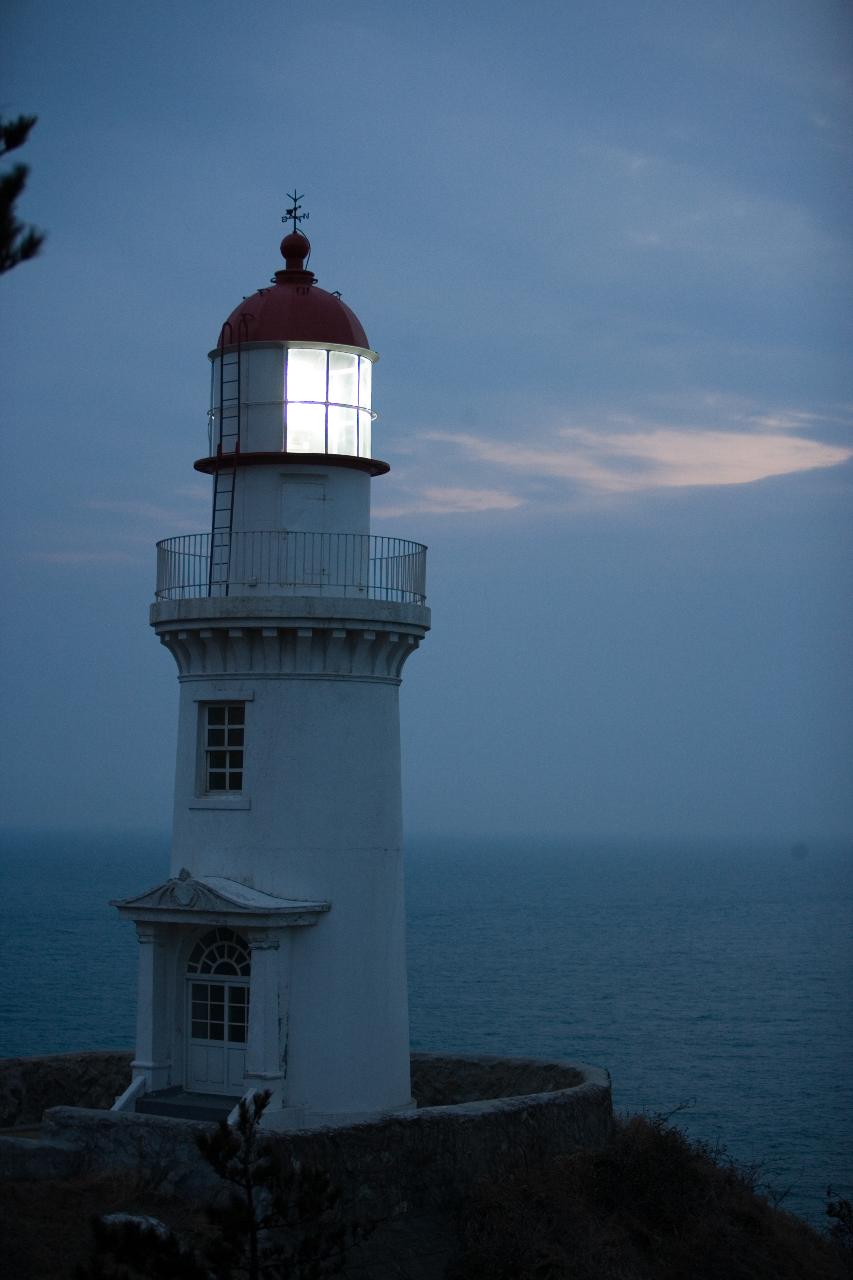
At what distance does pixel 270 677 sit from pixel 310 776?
3.36 feet

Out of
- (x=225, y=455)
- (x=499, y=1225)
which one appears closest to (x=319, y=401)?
(x=225, y=455)

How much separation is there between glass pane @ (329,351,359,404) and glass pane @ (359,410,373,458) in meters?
0.21

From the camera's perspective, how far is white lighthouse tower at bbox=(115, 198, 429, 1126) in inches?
605

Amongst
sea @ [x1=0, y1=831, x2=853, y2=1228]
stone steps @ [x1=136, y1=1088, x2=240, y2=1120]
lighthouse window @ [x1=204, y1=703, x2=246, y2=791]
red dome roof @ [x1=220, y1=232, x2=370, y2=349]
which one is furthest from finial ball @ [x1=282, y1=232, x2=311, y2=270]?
sea @ [x1=0, y1=831, x2=853, y2=1228]

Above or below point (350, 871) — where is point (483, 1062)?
below

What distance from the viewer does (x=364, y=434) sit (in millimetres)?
16422

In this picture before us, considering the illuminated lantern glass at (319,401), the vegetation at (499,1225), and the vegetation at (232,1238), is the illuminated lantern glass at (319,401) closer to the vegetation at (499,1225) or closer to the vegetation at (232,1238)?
the vegetation at (499,1225)

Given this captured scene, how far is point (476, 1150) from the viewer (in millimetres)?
14398

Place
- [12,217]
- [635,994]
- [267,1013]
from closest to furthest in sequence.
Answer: [12,217], [267,1013], [635,994]

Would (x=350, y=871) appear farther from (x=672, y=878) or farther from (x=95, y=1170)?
(x=672, y=878)

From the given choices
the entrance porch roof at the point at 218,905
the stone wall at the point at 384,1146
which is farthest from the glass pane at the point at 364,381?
the stone wall at the point at 384,1146

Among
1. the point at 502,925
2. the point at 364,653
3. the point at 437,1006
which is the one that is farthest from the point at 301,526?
the point at 502,925

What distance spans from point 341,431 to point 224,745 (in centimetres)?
329

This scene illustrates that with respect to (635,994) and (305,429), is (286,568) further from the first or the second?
(635,994)
